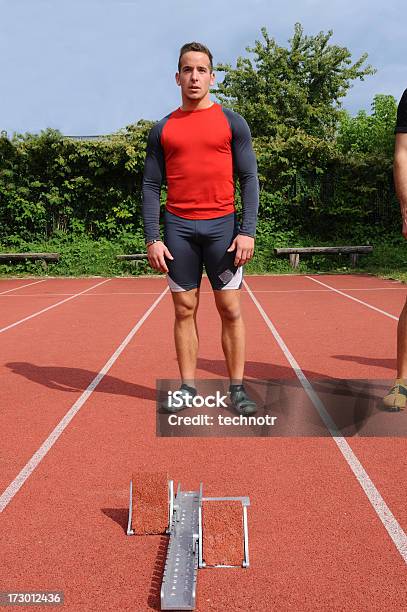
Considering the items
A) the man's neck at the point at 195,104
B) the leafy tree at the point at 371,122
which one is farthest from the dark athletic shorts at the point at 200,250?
the leafy tree at the point at 371,122

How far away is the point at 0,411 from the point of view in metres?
4.29

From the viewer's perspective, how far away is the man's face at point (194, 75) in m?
3.60

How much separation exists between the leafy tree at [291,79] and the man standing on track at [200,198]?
3090cm

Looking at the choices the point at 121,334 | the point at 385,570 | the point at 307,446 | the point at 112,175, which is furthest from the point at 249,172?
the point at 112,175

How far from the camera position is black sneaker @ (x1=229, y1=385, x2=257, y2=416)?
12.9ft

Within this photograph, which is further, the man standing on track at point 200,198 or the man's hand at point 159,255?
the man's hand at point 159,255

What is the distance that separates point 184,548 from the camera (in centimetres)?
235

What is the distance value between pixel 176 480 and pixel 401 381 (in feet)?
5.94

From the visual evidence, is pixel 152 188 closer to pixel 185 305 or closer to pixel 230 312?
pixel 185 305

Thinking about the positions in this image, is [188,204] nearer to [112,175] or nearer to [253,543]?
[253,543]

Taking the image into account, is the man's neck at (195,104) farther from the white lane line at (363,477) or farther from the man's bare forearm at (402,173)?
the white lane line at (363,477)

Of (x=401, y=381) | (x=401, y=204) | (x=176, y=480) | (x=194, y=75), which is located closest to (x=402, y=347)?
(x=401, y=381)

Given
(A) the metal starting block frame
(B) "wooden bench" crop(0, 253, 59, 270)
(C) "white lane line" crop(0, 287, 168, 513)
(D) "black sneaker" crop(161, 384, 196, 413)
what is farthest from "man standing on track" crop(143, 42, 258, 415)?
(B) "wooden bench" crop(0, 253, 59, 270)

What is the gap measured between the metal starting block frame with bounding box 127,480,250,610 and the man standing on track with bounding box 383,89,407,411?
5.74ft
